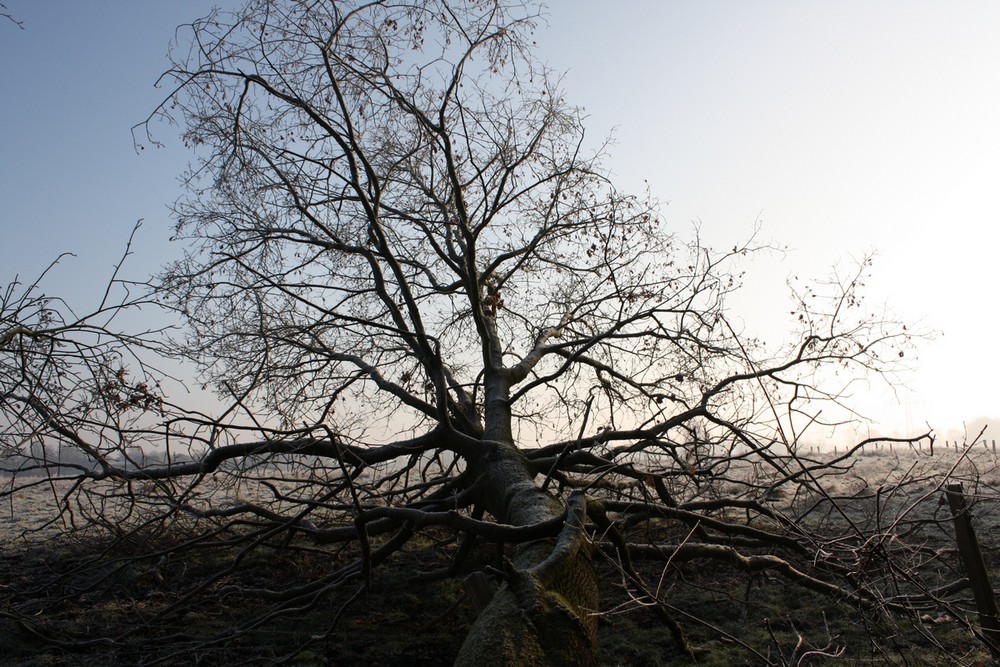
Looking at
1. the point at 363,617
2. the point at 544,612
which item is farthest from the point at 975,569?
the point at 363,617

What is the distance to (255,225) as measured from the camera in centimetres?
641

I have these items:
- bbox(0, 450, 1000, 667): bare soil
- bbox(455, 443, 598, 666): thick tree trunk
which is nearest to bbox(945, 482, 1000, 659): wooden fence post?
bbox(0, 450, 1000, 667): bare soil

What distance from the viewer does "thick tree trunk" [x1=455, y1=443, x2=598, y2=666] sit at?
2.94 m

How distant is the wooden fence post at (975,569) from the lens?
3940 millimetres

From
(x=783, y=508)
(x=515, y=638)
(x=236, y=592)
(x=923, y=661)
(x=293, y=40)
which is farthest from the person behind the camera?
(x=783, y=508)

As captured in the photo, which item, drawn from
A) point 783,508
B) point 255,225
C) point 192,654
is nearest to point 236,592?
point 192,654

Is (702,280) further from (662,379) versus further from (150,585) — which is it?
(150,585)

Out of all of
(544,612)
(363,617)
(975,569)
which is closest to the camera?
(544,612)

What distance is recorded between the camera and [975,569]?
13.1ft

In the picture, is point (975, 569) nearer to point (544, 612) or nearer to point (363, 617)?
point (544, 612)

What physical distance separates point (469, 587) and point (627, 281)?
4.16 m

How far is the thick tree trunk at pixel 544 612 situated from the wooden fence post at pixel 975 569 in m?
2.06

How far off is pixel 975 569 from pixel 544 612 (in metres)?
2.59

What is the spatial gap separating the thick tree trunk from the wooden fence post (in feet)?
6.75
